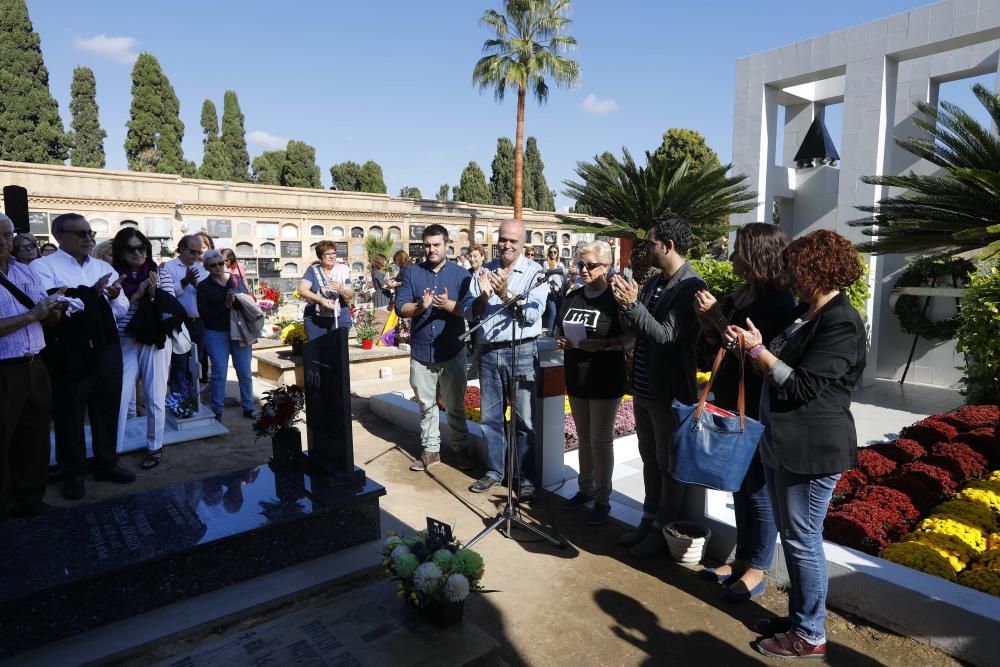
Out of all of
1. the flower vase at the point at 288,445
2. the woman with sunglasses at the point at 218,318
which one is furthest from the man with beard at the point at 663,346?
the woman with sunglasses at the point at 218,318

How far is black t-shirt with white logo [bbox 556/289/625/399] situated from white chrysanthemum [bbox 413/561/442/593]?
1694 mm

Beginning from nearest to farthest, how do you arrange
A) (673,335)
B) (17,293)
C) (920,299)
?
(673,335), (17,293), (920,299)

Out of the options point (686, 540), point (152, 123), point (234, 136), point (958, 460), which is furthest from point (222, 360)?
point (234, 136)

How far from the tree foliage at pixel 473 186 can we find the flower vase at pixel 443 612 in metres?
47.3

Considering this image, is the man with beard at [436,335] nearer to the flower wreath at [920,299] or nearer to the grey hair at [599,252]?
the grey hair at [599,252]

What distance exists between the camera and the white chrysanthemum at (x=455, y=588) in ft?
8.97

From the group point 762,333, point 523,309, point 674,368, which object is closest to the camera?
point 762,333

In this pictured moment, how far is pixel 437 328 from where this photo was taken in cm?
503

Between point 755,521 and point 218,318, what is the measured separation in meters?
5.35

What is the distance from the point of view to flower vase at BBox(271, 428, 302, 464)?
4.23 m

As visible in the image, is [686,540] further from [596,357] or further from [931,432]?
[931,432]

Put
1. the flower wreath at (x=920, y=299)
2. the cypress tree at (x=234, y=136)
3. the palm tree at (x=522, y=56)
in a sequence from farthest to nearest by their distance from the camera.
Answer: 1. the cypress tree at (x=234, y=136)
2. the palm tree at (x=522, y=56)
3. the flower wreath at (x=920, y=299)

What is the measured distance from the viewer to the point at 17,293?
12.7ft

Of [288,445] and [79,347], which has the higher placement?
[79,347]
